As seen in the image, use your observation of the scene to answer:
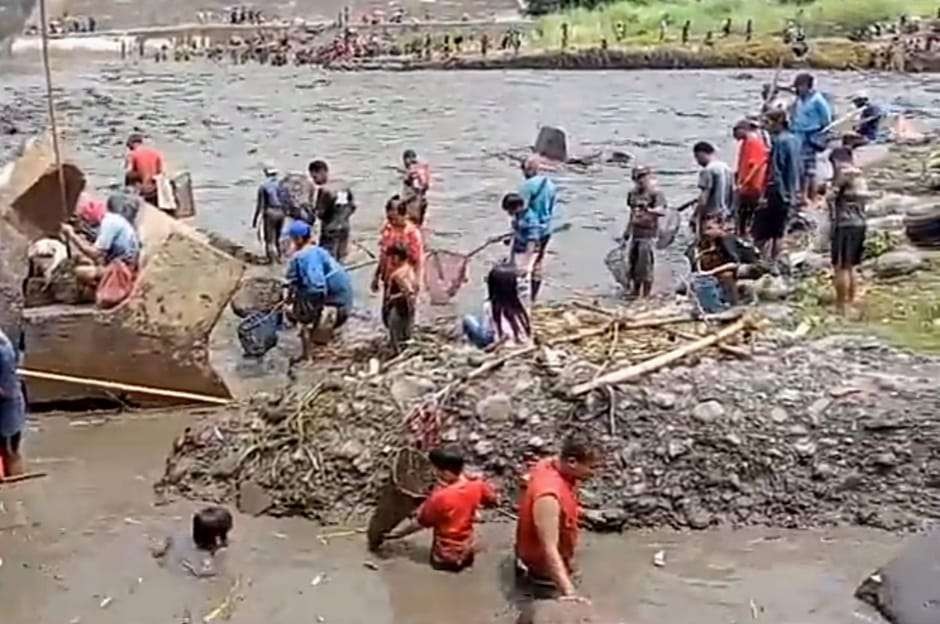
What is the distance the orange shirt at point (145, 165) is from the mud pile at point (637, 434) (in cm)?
851

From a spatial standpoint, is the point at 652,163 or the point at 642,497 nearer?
the point at 642,497

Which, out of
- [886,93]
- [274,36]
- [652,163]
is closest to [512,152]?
[652,163]

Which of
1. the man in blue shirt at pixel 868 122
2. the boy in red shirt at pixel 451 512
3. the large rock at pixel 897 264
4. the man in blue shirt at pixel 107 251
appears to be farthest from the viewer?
the man in blue shirt at pixel 868 122

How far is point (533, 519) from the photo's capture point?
10.3 meters

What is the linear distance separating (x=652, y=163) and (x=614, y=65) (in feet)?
65.9

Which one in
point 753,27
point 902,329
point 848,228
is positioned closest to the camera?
point 902,329

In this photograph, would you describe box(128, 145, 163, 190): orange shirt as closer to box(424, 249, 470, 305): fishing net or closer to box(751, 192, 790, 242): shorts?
box(424, 249, 470, 305): fishing net

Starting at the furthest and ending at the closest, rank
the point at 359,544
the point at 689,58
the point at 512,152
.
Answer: the point at 689,58
the point at 512,152
the point at 359,544

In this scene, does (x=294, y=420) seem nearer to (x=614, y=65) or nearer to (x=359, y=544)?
(x=359, y=544)

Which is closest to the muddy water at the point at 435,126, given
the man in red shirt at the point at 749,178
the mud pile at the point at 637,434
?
the man in red shirt at the point at 749,178

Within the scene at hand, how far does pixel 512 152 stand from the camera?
32719 mm

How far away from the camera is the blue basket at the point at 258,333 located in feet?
54.6

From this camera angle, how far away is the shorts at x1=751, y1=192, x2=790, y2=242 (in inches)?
710

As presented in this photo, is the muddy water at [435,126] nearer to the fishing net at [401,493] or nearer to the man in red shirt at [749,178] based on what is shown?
the man in red shirt at [749,178]
